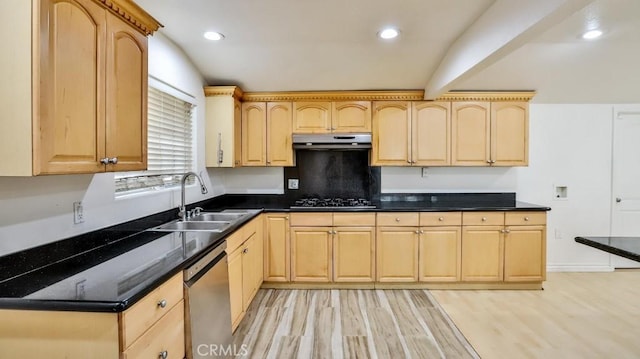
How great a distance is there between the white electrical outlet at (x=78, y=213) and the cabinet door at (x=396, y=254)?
256cm

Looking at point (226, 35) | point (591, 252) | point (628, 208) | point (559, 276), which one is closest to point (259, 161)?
point (226, 35)

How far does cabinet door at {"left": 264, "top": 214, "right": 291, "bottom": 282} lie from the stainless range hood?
0.85m

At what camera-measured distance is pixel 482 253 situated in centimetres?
342

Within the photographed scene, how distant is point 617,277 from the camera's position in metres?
3.86

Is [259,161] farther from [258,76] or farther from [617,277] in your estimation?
[617,277]

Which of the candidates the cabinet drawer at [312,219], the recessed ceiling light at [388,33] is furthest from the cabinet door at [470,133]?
the cabinet drawer at [312,219]

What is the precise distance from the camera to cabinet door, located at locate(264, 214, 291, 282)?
3447 millimetres

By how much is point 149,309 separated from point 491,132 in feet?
12.1

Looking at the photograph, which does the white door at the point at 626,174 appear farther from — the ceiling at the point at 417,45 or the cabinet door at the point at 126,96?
the cabinet door at the point at 126,96

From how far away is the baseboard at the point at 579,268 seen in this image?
4.07 meters

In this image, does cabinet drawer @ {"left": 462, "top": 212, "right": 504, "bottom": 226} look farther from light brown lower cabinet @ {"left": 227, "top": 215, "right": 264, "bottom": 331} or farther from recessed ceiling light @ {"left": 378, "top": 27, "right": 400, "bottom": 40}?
light brown lower cabinet @ {"left": 227, "top": 215, "right": 264, "bottom": 331}

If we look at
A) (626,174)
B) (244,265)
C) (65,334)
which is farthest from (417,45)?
(626,174)

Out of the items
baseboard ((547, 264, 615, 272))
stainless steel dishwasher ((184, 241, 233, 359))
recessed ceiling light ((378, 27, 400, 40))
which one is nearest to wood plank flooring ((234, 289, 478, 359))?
stainless steel dishwasher ((184, 241, 233, 359))

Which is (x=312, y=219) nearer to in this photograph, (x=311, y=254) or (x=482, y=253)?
(x=311, y=254)
